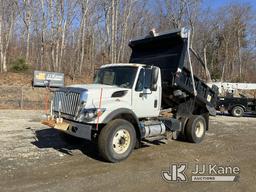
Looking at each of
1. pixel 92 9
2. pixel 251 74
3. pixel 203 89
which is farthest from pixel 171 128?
pixel 251 74

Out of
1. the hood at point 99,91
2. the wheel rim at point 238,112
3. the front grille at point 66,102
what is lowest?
the wheel rim at point 238,112

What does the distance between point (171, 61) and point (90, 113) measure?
141 inches

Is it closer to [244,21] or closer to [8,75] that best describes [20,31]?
[8,75]

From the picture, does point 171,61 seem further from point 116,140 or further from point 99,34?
point 99,34

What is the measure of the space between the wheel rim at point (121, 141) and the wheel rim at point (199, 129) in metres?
3.48

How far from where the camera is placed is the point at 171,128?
28.2 ft

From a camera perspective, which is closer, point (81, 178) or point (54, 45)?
point (81, 178)

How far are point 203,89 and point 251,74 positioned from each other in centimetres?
5096

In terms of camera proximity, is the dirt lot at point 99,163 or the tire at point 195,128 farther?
the tire at point 195,128

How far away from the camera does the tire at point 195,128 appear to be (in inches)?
368

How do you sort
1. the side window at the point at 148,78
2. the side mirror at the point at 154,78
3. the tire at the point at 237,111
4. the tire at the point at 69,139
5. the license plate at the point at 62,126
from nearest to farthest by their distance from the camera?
the license plate at the point at 62,126
the side window at the point at 148,78
the side mirror at the point at 154,78
the tire at the point at 69,139
the tire at the point at 237,111

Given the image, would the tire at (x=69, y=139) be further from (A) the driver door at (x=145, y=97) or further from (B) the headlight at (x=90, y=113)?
(A) the driver door at (x=145, y=97)

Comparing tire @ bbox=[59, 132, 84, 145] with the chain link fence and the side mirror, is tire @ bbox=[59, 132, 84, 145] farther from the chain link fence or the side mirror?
the chain link fence

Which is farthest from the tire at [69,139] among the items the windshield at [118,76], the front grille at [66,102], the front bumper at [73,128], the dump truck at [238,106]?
the dump truck at [238,106]
